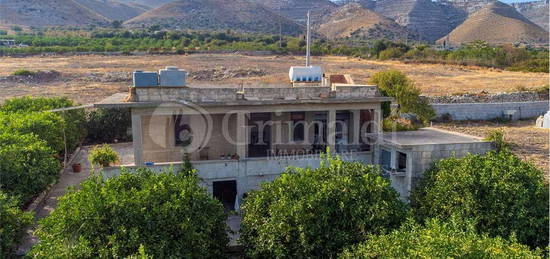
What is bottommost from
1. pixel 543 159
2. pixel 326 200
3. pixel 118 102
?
pixel 543 159

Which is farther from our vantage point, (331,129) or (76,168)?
(76,168)

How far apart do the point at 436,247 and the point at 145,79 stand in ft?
38.7

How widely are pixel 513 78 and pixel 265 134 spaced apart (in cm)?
6027

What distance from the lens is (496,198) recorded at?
12523mm

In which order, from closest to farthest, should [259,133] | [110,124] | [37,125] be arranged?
1. [259,133]
2. [37,125]
3. [110,124]

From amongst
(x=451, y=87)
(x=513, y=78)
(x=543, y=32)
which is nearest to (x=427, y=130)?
(x=451, y=87)

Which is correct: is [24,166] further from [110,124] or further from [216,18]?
[216,18]

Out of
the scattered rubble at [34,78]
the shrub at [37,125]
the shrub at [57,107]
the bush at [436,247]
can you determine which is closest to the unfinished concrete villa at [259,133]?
the shrub at [37,125]

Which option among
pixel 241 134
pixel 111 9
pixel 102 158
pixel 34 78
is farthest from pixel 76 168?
pixel 111 9

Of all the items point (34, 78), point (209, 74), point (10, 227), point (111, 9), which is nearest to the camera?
point (10, 227)

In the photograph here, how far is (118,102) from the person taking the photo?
14977 millimetres

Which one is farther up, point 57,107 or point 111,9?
point 111,9

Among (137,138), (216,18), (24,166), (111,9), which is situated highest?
(111,9)

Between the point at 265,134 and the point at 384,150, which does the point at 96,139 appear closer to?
the point at 265,134
